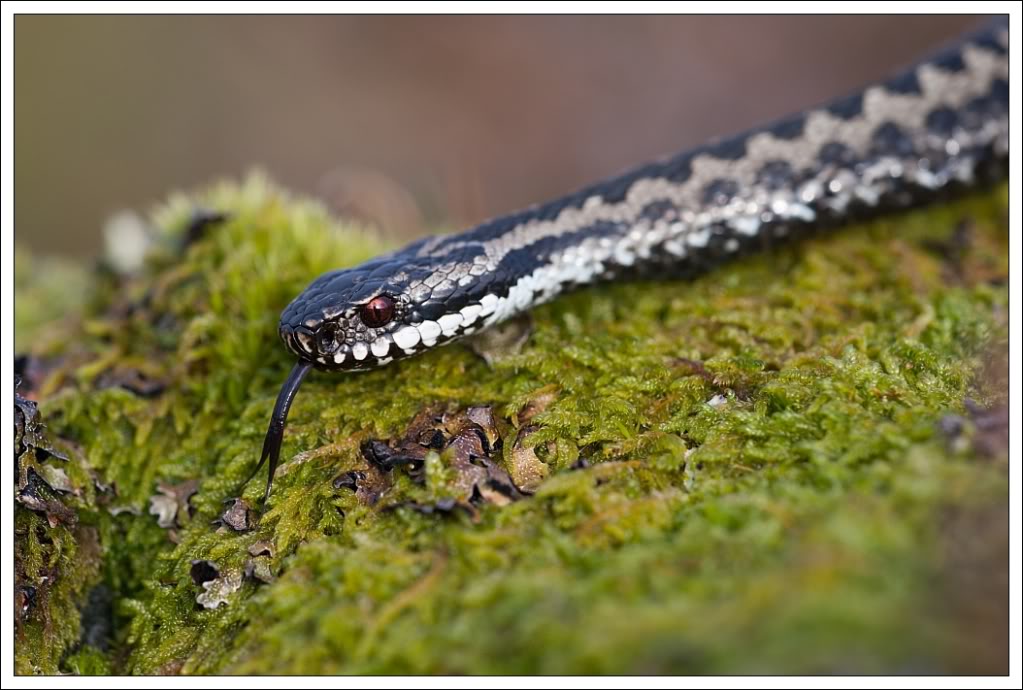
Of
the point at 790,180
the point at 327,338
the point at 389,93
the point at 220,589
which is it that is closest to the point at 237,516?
the point at 220,589

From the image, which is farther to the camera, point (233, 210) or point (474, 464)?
point (233, 210)

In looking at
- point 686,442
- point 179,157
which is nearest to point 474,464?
point 686,442

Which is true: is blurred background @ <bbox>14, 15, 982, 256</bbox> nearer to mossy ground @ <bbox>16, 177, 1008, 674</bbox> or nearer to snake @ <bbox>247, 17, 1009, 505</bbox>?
snake @ <bbox>247, 17, 1009, 505</bbox>

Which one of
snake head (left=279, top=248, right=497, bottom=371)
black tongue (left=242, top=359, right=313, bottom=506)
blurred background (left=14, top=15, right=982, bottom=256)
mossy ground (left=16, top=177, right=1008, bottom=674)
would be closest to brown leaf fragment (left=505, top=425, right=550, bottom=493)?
mossy ground (left=16, top=177, right=1008, bottom=674)

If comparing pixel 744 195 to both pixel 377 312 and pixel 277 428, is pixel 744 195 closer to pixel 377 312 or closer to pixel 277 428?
pixel 377 312

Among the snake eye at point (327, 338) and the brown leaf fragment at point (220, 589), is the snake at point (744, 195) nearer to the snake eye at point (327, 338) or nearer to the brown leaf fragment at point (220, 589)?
the snake eye at point (327, 338)

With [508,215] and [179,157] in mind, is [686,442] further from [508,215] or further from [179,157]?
[179,157]
